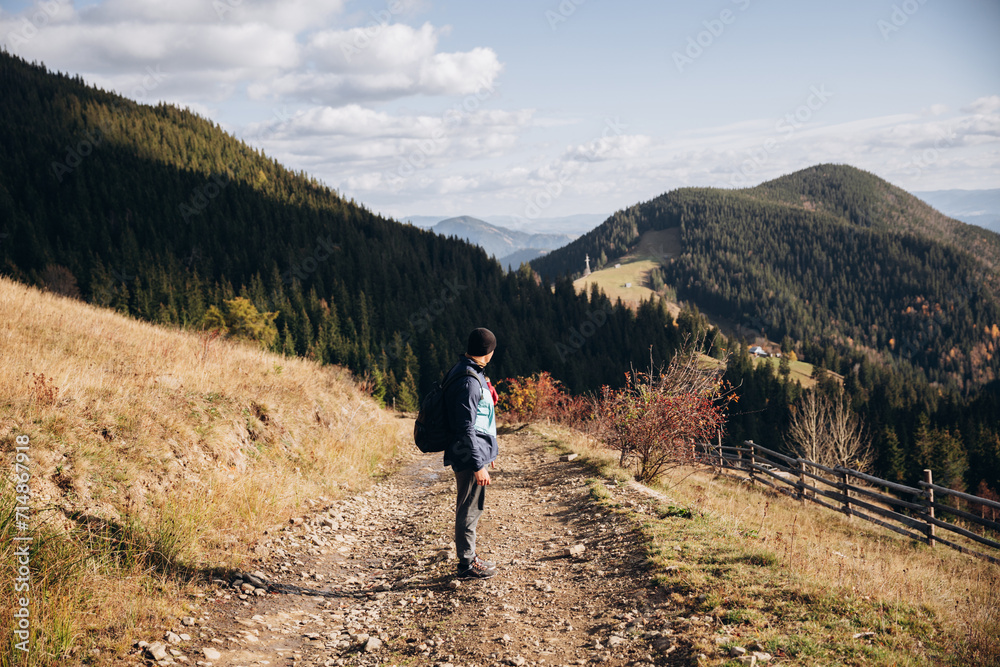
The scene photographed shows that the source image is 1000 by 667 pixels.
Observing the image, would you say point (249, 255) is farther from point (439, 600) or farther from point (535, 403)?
point (439, 600)

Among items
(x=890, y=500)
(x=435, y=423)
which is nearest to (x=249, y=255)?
(x=890, y=500)

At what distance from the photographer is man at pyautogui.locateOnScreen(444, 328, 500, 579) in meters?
5.15

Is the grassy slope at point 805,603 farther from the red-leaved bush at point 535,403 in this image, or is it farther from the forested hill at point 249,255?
the forested hill at point 249,255

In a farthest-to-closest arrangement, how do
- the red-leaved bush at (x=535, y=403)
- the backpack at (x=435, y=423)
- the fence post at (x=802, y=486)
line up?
the red-leaved bush at (x=535, y=403) → the fence post at (x=802, y=486) → the backpack at (x=435, y=423)

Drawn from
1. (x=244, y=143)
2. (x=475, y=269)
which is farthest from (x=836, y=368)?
(x=244, y=143)

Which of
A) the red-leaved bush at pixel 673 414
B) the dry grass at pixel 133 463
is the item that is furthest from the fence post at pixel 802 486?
the dry grass at pixel 133 463

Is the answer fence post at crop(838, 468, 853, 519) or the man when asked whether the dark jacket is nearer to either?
the man

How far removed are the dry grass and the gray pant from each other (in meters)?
2.46

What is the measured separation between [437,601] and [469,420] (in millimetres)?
1800

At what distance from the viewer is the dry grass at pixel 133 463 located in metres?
4.06

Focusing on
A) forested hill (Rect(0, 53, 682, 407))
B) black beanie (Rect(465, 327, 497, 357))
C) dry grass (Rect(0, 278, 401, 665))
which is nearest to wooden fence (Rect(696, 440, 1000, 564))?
black beanie (Rect(465, 327, 497, 357))

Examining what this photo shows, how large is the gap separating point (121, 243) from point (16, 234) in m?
12.8

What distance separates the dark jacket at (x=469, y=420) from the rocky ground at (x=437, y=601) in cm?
136

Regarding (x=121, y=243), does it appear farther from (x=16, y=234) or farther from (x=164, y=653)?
(x=164, y=653)
